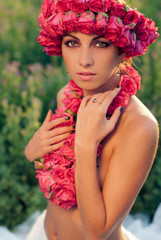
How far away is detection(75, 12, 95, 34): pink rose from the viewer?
1.53 m

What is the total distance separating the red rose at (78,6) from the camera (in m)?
1.56

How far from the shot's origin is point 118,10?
1.58 metres

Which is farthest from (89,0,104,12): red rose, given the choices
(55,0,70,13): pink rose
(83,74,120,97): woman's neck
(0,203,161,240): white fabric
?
(0,203,161,240): white fabric

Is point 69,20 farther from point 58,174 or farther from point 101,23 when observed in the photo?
point 58,174

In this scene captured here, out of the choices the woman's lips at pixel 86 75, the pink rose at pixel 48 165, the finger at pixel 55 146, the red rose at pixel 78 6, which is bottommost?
the pink rose at pixel 48 165

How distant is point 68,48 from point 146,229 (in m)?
2.23

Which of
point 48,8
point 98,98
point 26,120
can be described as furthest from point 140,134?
point 26,120

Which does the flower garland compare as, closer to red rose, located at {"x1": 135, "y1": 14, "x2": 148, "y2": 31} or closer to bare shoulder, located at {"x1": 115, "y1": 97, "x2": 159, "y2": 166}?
bare shoulder, located at {"x1": 115, "y1": 97, "x2": 159, "y2": 166}

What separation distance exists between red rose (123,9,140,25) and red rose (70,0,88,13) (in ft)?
0.63

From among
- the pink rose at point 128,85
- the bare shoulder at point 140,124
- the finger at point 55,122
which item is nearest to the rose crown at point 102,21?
the pink rose at point 128,85

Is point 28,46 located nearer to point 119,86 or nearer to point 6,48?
point 6,48

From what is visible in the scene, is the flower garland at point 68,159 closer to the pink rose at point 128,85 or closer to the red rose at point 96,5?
the pink rose at point 128,85

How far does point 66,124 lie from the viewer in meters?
2.08

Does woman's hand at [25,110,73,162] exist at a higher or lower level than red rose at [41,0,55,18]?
lower
